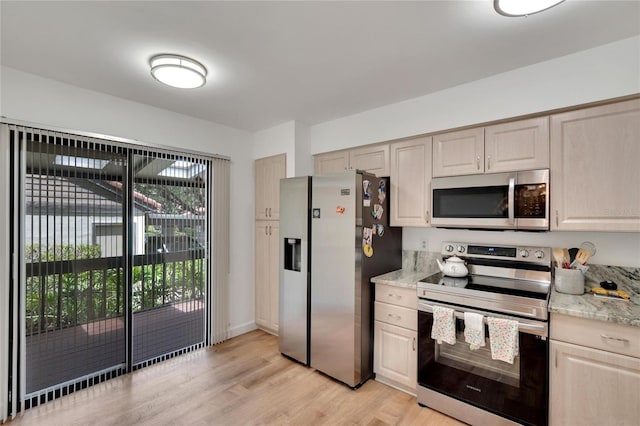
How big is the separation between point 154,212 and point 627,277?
383 cm

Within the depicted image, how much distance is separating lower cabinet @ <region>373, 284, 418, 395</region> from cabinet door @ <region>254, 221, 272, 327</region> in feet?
4.89

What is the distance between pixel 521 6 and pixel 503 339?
1.87m

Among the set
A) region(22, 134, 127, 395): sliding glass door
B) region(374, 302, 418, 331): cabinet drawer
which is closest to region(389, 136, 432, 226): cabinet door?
region(374, 302, 418, 331): cabinet drawer

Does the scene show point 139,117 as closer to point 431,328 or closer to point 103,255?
point 103,255

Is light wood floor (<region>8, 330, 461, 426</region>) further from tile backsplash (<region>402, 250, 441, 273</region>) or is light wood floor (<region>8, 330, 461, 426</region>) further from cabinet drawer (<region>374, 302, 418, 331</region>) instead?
tile backsplash (<region>402, 250, 441, 273</region>)

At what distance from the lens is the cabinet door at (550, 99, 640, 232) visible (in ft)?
5.92

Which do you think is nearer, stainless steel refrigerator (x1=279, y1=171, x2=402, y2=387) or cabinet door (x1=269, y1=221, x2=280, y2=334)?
stainless steel refrigerator (x1=279, y1=171, x2=402, y2=387)

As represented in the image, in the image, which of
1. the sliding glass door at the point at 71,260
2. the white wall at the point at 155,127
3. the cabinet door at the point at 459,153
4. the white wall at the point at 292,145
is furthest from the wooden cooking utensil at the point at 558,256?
the sliding glass door at the point at 71,260

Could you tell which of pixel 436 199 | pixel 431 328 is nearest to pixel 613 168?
pixel 436 199

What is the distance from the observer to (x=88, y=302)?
251cm

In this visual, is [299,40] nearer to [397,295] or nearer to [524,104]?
[524,104]

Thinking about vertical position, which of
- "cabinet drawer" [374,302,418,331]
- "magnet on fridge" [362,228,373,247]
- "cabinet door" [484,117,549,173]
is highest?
"cabinet door" [484,117,549,173]

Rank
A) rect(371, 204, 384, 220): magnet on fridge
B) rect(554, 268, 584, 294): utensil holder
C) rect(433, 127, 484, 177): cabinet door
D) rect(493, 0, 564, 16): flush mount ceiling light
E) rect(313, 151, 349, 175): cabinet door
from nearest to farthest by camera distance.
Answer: rect(493, 0, 564, 16): flush mount ceiling light, rect(554, 268, 584, 294): utensil holder, rect(433, 127, 484, 177): cabinet door, rect(371, 204, 384, 220): magnet on fridge, rect(313, 151, 349, 175): cabinet door

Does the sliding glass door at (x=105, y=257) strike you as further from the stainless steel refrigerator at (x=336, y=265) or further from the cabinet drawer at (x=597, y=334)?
the cabinet drawer at (x=597, y=334)
